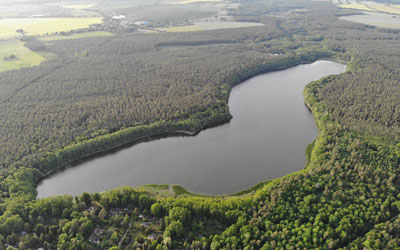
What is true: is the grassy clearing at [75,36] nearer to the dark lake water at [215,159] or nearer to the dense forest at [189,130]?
the dense forest at [189,130]

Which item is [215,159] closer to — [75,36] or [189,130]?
[189,130]

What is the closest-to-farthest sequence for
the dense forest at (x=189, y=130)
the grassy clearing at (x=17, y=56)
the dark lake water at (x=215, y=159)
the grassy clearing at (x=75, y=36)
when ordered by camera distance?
the dense forest at (x=189, y=130)
the dark lake water at (x=215, y=159)
the grassy clearing at (x=17, y=56)
the grassy clearing at (x=75, y=36)

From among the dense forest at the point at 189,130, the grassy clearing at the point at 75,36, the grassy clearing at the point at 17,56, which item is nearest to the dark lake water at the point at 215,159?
the dense forest at the point at 189,130

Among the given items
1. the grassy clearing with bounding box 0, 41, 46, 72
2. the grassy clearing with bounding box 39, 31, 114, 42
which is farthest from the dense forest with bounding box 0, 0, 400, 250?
the grassy clearing with bounding box 39, 31, 114, 42

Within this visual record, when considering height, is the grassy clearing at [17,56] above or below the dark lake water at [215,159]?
above

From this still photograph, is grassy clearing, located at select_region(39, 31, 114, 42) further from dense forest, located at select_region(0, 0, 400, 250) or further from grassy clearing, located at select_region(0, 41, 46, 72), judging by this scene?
dense forest, located at select_region(0, 0, 400, 250)

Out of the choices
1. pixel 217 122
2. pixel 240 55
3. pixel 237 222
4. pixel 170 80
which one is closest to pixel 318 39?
pixel 240 55
